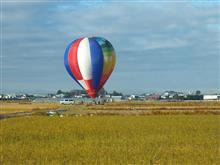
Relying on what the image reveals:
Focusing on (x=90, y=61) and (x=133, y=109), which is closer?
(x=90, y=61)

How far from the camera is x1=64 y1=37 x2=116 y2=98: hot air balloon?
6319cm

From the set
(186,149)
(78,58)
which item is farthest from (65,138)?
(78,58)

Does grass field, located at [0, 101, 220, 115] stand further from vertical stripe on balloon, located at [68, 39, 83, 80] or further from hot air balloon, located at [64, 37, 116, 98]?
vertical stripe on balloon, located at [68, 39, 83, 80]

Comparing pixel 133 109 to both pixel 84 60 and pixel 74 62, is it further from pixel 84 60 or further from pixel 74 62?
pixel 74 62

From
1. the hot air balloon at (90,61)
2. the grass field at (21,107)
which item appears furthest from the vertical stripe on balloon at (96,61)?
the grass field at (21,107)

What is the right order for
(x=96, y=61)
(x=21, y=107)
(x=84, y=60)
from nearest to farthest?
1. (x=84, y=60)
2. (x=96, y=61)
3. (x=21, y=107)

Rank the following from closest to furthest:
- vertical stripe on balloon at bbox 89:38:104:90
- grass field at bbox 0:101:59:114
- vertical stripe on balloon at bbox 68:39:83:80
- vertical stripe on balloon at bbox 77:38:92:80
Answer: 1. vertical stripe on balloon at bbox 77:38:92:80
2. vertical stripe on balloon at bbox 68:39:83:80
3. vertical stripe on balloon at bbox 89:38:104:90
4. grass field at bbox 0:101:59:114

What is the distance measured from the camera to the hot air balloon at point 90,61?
63.2 metres

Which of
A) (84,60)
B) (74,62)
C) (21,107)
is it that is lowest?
(21,107)

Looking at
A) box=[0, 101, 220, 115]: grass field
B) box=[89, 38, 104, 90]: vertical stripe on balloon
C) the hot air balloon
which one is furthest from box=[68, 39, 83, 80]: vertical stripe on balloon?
box=[0, 101, 220, 115]: grass field

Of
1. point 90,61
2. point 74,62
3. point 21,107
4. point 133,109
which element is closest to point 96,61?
point 90,61

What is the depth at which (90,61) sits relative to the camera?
63406 millimetres

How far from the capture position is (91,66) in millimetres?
63500

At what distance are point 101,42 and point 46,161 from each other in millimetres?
49517
